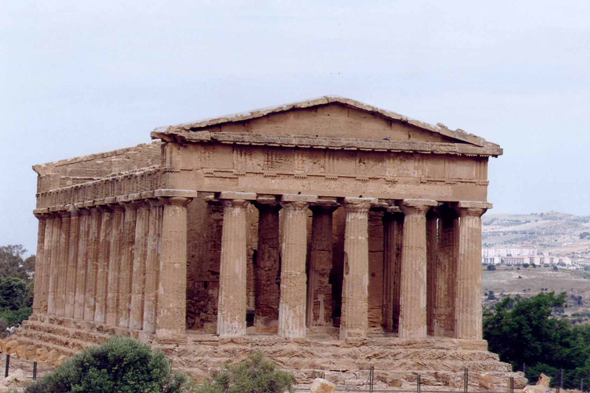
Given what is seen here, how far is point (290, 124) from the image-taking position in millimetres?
46844

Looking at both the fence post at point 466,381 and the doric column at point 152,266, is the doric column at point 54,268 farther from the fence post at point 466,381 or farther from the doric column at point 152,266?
the fence post at point 466,381

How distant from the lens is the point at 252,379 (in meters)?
39.4

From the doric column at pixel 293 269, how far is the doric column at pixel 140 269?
573 centimetres

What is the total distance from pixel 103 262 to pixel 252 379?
1771 cm

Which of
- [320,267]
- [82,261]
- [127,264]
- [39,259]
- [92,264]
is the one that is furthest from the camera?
[39,259]

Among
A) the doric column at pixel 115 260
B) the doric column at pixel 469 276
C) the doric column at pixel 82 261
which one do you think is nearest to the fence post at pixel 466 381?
the doric column at pixel 469 276

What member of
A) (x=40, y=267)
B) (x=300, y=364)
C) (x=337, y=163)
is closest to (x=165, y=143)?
(x=337, y=163)

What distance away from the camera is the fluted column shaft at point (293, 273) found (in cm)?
4600

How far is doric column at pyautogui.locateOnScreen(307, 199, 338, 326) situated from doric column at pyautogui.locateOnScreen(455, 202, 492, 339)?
5.53 metres

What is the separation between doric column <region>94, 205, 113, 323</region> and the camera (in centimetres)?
5466

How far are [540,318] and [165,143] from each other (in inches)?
1199

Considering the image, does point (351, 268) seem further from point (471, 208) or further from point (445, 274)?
point (471, 208)

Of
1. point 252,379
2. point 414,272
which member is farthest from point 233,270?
point 252,379

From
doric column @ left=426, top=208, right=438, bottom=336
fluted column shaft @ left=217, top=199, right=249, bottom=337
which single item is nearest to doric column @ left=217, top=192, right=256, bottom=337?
fluted column shaft @ left=217, top=199, right=249, bottom=337
